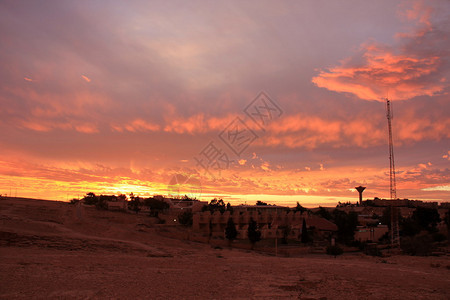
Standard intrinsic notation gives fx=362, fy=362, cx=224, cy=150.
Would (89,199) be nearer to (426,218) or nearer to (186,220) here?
(186,220)

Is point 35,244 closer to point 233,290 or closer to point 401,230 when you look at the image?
point 233,290

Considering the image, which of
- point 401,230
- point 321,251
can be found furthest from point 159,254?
point 401,230

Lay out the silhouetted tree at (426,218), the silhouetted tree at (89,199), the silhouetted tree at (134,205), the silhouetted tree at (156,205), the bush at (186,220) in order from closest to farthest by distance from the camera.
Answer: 1. the bush at (186,220)
2. the silhouetted tree at (426,218)
3. the silhouetted tree at (89,199)
4. the silhouetted tree at (134,205)
5. the silhouetted tree at (156,205)

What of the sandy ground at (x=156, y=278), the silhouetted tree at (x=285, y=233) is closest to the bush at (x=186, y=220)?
the silhouetted tree at (x=285, y=233)

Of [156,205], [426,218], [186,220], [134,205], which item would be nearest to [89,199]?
[134,205]

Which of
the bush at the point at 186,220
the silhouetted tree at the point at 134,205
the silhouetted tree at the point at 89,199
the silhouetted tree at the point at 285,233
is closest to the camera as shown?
the silhouetted tree at the point at 285,233

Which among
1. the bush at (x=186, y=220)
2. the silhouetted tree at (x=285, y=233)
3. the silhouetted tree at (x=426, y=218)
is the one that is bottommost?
the silhouetted tree at (x=285, y=233)

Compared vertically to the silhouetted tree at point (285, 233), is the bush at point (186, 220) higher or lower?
higher

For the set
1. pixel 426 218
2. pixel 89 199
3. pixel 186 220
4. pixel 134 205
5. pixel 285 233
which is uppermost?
pixel 89 199

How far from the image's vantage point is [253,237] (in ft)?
137

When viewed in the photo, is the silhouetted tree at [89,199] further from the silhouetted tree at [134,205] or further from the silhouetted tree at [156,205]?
the silhouetted tree at [156,205]

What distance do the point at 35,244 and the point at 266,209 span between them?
59241mm

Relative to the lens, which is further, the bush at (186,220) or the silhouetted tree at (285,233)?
the bush at (186,220)

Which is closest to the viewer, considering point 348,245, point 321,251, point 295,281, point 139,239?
point 295,281
